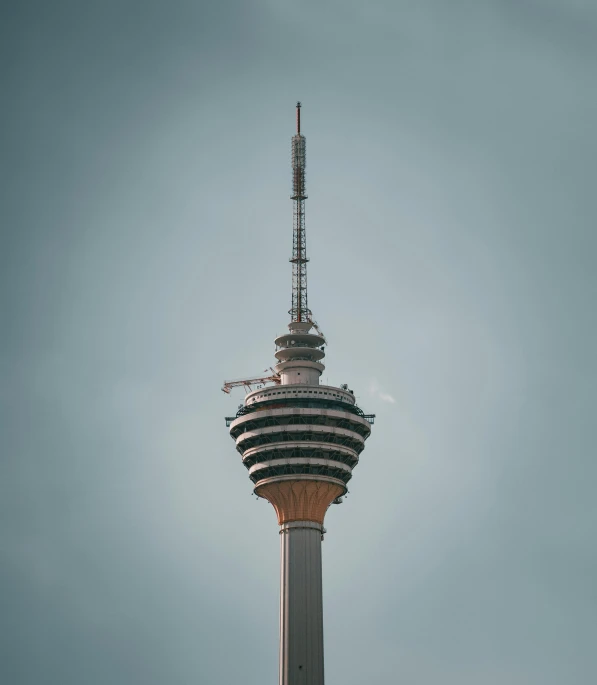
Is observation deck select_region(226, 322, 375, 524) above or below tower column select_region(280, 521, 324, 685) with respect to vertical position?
above

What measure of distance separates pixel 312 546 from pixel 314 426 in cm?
1825

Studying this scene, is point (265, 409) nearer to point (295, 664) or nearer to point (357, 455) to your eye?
point (357, 455)

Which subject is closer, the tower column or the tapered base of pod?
the tower column

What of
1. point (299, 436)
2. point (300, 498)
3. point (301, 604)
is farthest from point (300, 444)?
point (301, 604)

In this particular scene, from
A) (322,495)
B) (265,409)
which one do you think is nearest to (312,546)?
(322,495)

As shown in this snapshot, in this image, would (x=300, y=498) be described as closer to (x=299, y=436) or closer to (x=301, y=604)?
(x=299, y=436)

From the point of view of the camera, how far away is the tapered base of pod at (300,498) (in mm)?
186875

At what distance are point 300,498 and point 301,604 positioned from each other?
52.7ft

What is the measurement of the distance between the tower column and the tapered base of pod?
Result: 4.10 feet

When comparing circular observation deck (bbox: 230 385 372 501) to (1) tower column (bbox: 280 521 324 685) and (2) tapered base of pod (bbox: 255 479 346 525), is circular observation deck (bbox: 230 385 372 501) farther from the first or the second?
(1) tower column (bbox: 280 521 324 685)

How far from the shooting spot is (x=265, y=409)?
191m

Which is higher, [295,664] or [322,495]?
[322,495]

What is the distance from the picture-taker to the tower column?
586 ft

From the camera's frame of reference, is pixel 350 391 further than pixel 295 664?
Yes
